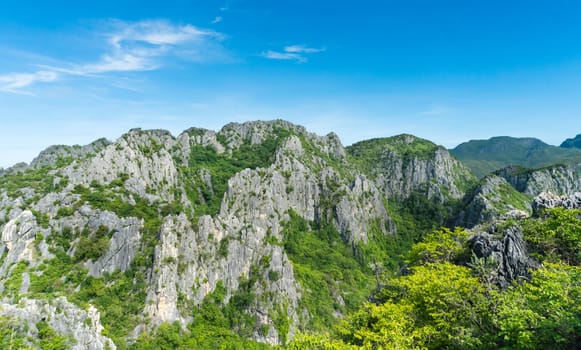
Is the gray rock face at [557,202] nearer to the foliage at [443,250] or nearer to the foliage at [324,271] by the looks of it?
the foliage at [443,250]

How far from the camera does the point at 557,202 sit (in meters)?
49.2

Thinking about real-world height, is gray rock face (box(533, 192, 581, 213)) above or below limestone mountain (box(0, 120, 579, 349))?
above

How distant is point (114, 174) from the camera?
107 meters

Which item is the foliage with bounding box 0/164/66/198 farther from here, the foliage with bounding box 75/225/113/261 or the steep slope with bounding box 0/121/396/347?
the foliage with bounding box 75/225/113/261

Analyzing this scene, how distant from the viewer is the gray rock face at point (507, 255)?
113ft

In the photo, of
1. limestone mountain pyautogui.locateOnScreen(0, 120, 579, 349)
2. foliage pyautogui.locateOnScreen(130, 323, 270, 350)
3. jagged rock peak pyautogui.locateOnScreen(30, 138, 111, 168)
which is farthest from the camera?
jagged rock peak pyautogui.locateOnScreen(30, 138, 111, 168)

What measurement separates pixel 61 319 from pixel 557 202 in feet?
254

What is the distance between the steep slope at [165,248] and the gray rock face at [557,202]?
67407mm

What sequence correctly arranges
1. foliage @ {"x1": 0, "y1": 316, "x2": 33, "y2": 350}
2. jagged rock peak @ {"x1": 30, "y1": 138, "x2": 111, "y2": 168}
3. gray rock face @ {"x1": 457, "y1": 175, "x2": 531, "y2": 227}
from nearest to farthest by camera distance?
foliage @ {"x1": 0, "y1": 316, "x2": 33, "y2": 350}
jagged rock peak @ {"x1": 30, "y1": 138, "x2": 111, "y2": 168}
gray rock face @ {"x1": 457, "y1": 175, "x2": 531, "y2": 227}

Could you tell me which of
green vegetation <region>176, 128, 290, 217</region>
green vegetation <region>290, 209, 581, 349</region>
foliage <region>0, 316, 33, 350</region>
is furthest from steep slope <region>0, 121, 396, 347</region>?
green vegetation <region>290, 209, 581, 349</region>

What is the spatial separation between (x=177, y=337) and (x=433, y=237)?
196 feet

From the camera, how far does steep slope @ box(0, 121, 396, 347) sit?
7138 centimetres

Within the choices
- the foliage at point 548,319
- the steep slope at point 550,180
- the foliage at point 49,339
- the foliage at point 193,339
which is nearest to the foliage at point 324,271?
the foliage at point 193,339

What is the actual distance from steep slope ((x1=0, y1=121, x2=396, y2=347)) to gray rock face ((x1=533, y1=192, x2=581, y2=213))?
221 ft
